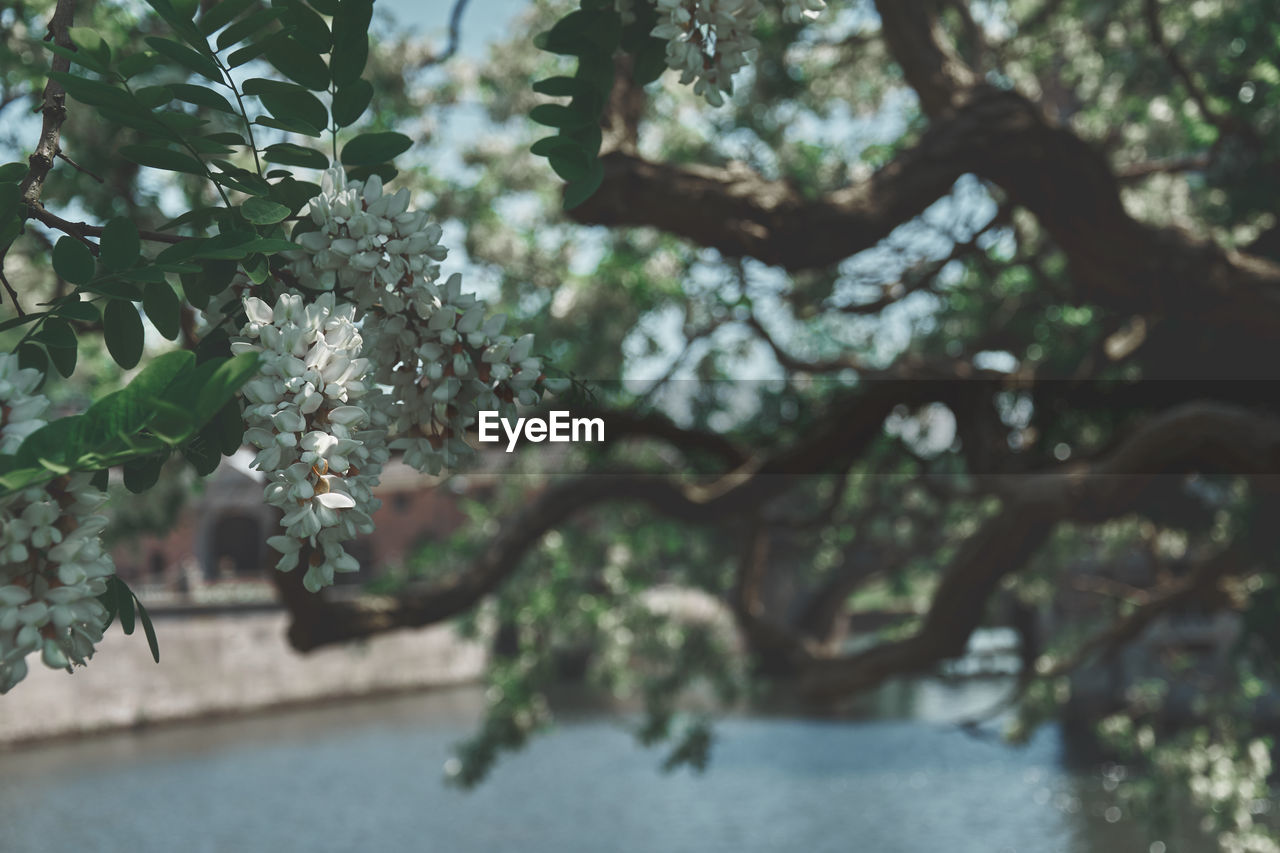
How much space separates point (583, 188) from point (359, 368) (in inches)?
27.7

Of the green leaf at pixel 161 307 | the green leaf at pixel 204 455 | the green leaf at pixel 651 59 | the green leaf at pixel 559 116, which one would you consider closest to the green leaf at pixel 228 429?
the green leaf at pixel 204 455

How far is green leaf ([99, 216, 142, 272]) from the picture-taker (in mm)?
1688

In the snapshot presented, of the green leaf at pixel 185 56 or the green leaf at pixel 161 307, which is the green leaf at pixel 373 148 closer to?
the green leaf at pixel 185 56

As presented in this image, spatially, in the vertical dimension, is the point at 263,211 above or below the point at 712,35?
below

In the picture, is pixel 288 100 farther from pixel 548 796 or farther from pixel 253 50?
pixel 548 796

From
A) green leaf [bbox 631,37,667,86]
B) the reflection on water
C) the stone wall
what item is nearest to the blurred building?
the stone wall

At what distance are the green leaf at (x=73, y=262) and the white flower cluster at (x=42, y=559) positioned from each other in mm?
362

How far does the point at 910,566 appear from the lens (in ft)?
46.9

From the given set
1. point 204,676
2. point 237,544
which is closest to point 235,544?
point 237,544

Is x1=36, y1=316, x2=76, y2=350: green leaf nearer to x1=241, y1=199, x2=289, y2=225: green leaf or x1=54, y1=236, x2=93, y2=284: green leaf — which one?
x1=54, y1=236, x2=93, y2=284: green leaf

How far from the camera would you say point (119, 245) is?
66.4 inches

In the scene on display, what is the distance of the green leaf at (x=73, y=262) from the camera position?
172cm

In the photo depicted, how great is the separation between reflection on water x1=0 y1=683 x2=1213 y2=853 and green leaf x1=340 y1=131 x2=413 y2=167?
16.1 m

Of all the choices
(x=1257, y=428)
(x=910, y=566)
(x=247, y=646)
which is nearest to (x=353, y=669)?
(x=247, y=646)
